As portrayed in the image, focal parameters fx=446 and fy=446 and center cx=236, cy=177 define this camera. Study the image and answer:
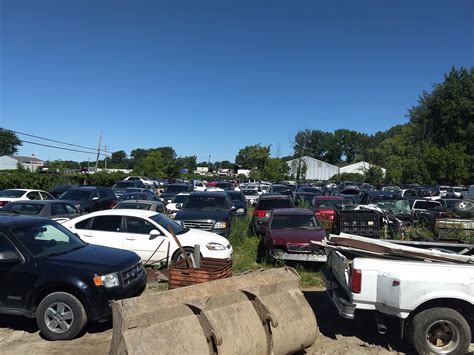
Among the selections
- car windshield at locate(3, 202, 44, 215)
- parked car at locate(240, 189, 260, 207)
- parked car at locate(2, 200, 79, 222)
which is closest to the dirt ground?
parked car at locate(2, 200, 79, 222)

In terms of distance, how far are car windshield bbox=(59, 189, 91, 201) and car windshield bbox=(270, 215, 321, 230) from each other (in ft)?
36.5

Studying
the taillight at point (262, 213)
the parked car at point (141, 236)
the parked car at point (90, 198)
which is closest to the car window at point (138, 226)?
the parked car at point (141, 236)

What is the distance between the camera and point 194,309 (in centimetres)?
466

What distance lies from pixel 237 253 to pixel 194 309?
849 cm

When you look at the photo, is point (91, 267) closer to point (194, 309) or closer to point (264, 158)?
point (194, 309)

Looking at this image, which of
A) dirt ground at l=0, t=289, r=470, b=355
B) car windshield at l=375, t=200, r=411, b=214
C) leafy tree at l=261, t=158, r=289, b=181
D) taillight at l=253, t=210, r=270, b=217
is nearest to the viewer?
dirt ground at l=0, t=289, r=470, b=355

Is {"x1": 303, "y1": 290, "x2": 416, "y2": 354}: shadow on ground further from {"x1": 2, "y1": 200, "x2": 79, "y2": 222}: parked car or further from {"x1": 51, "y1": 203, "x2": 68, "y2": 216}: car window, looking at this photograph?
{"x1": 51, "y1": 203, "x2": 68, "y2": 216}: car window

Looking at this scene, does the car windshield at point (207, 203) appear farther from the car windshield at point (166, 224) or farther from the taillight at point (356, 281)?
the taillight at point (356, 281)

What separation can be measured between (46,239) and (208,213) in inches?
297

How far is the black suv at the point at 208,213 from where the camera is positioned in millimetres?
13539

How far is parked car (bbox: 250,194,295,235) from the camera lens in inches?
645

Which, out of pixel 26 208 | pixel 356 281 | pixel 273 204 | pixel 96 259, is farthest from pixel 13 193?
pixel 356 281

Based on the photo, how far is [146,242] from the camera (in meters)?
10.2

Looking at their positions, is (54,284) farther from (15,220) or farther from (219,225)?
(219,225)
